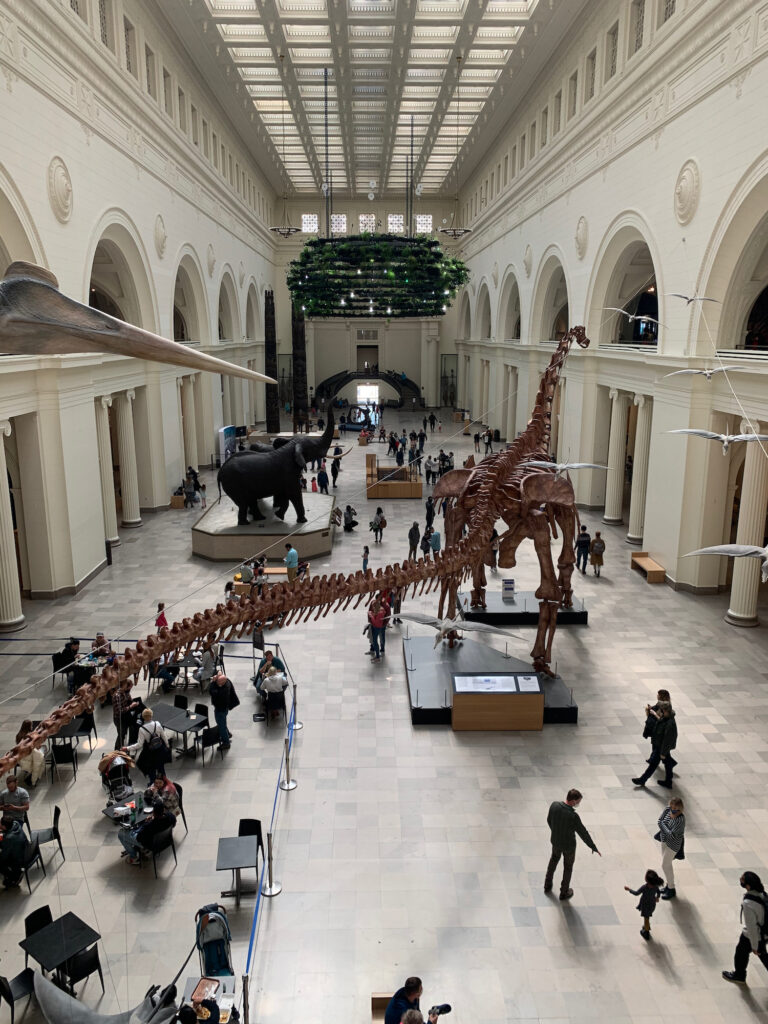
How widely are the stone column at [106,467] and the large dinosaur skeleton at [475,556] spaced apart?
7.80 meters

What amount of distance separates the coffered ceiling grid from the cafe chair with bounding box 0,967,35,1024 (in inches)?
855

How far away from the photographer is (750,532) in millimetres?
13352

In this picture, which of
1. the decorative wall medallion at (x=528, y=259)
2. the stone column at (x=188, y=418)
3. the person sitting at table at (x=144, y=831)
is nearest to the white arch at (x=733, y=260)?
the person sitting at table at (x=144, y=831)

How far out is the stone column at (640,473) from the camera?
1814 cm

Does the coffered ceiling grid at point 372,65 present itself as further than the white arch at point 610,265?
Yes

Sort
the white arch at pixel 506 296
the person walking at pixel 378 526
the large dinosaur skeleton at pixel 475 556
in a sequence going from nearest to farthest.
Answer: the large dinosaur skeleton at pixel 475 556 < the person walking at pixel 378 526 < the white arch at pixel 506 296

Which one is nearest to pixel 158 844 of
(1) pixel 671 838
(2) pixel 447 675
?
(1) pixel 671 838

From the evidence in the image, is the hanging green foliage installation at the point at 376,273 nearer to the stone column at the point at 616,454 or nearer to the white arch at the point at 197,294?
the stone column at the point at 616,454

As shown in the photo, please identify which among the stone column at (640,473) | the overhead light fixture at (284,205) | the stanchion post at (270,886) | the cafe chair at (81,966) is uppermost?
the overhead light fixture at (284,205)

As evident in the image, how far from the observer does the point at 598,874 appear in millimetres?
7320

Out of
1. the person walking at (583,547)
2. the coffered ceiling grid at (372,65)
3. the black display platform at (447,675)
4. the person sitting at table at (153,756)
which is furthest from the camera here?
the coffered ceiling grid at (372,65)

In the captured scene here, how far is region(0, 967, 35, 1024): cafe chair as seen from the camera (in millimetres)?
5473

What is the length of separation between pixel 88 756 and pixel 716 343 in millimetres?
12669

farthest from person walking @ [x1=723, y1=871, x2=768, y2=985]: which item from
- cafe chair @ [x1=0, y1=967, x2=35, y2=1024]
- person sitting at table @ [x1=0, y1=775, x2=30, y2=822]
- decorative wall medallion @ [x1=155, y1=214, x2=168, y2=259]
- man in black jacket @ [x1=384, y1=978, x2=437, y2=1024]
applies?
decorative wall medallion @ [x1=155, y1=214, x2=168, y2=259]
